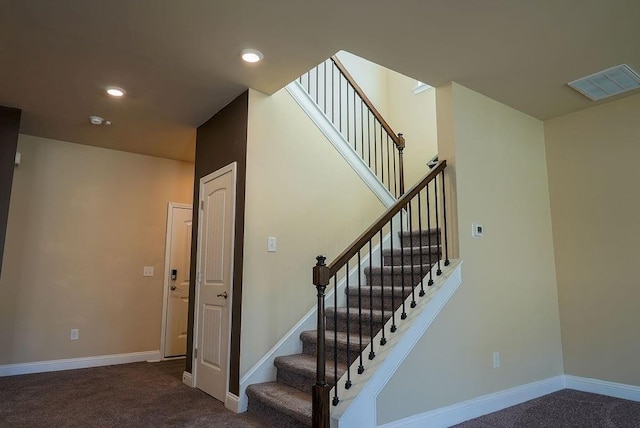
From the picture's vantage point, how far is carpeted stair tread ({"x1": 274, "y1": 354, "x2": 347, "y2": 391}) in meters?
2.88

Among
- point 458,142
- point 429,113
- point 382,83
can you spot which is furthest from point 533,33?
point 382,83

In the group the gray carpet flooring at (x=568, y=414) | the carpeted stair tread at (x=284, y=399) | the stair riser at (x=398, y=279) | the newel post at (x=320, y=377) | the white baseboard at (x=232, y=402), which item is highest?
the stair riser at (x=398, y=279)

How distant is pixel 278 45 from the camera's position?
283 centimetres

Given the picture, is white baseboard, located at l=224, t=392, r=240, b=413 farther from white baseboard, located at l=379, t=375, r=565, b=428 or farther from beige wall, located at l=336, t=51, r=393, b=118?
beige wall, located at l=336, t=51, r=393, b=118

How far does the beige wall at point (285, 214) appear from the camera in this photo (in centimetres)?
338

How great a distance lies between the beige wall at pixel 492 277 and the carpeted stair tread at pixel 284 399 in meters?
0.52

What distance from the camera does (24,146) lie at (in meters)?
4.62

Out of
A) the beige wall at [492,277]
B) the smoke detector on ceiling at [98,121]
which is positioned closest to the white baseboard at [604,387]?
the beige wall at [492,277]

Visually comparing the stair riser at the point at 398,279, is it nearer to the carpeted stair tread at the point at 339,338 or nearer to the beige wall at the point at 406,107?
the carpeted stair tread at the point at 339,338

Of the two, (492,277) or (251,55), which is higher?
(251,55)

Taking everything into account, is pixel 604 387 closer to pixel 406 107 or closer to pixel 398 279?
pixel 398 279

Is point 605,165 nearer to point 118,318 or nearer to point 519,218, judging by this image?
point 519,218

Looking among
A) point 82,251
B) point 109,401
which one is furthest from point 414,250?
point 82,251

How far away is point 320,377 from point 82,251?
377 centimetres
